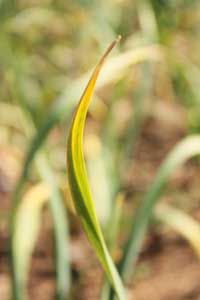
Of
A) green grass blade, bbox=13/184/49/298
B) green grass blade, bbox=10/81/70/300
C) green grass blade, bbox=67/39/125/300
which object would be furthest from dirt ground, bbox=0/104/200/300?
green grass blade, bbox=67/39/125/300

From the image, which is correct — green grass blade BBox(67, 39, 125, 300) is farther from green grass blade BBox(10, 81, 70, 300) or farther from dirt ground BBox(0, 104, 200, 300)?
dirt ground BBox(0, 104, 200, 300)

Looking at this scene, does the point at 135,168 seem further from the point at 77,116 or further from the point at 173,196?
the point at 77,116

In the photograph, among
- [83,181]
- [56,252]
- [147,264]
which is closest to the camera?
[83,181]

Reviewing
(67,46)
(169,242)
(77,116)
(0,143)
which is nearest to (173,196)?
(169,242)

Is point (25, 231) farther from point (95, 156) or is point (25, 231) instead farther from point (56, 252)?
point (95, 156)

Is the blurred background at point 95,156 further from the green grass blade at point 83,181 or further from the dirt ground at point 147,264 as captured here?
the green grass blade at point 83,181

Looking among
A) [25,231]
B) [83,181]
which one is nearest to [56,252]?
[25,231]

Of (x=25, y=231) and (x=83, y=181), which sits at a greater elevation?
(x=25, y=231)
